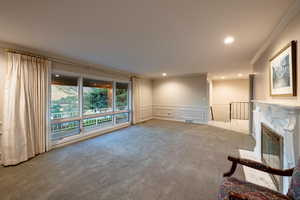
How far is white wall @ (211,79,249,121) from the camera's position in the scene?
24.1ft

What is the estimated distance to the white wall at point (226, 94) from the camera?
733cm

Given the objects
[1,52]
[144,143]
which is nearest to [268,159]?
[144,143]

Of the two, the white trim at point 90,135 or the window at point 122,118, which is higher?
the window at point 122,118

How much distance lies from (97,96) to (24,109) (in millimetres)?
2130

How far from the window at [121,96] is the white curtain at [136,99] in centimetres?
37

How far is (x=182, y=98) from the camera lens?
6543 mm

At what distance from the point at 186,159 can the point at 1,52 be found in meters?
4.40

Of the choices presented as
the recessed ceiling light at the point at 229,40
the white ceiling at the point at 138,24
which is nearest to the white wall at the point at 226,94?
the white ceiling at the point at 138,24

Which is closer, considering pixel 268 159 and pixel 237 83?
pixel 268 159

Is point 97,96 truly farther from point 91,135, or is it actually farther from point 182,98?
point 182,98

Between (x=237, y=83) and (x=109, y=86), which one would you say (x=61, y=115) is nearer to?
(x=109, y=86)

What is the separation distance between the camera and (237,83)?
7.46 m

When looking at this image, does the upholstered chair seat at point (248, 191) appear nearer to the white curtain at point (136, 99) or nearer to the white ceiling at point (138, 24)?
the white ceiling at point (138, 24)

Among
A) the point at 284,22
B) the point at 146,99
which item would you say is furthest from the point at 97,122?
the point at 284,22
